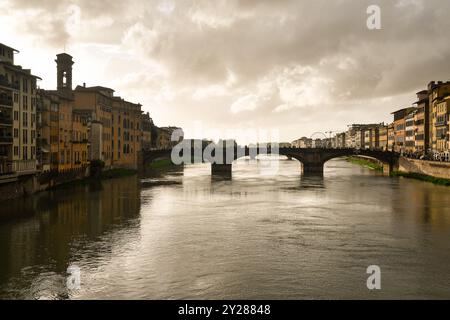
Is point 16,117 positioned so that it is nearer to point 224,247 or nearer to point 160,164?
point 224,247

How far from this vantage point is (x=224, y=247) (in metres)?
29.0

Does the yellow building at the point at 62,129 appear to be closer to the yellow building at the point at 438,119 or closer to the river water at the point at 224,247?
the river water at the point at 224,247

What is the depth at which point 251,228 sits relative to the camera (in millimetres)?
35344

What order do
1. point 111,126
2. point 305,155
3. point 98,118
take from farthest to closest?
point 305,155 → point 111,126 → point 98,118

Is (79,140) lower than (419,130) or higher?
lower

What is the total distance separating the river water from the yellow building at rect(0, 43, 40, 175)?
443 centimetres

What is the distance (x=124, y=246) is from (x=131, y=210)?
51.2 ft

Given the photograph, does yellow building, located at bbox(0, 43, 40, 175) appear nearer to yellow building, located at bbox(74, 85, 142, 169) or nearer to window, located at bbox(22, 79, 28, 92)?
window, located at bbox(22, 79, 28, 92)

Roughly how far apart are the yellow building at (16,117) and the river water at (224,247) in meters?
4.43

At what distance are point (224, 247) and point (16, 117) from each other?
1190 inches

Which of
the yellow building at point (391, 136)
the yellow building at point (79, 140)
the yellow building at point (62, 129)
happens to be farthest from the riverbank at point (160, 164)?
the yellow building at point (391, 136)

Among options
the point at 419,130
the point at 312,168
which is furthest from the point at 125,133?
the point at 419,130

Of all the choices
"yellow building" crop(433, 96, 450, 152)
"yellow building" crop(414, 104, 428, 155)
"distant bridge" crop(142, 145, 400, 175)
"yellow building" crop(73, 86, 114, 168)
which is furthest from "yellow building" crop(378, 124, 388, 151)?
"yellow building" crop(73, 86, 114, 168)
